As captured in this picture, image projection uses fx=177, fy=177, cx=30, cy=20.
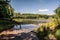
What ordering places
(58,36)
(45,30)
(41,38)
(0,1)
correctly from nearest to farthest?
(58,36) → (41,38) → (45,30) → (0,1)

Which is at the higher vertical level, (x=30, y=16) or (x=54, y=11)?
(x=54, y=11)

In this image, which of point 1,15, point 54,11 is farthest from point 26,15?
point 54,11

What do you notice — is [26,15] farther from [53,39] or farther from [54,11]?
[53,39]

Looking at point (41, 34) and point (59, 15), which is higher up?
point (59, 15)

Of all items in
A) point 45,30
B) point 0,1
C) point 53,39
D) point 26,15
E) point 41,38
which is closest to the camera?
point 53,39

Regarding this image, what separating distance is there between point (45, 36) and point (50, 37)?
120 cm

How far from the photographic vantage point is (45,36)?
896 inches

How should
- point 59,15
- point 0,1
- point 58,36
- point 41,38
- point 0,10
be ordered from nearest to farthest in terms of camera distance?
point 58,36, point 41,38, point 59,15, point 0,1, point 0,10

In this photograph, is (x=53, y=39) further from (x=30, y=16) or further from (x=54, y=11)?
(x=30, y=16)

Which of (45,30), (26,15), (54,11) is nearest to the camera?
(45,30)

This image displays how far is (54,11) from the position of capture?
2962 centimetres

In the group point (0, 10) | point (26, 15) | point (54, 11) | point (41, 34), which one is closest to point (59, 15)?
point (54, 11)

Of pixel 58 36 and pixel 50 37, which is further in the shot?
pixel 50 37

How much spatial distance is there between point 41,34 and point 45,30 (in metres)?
1.26
